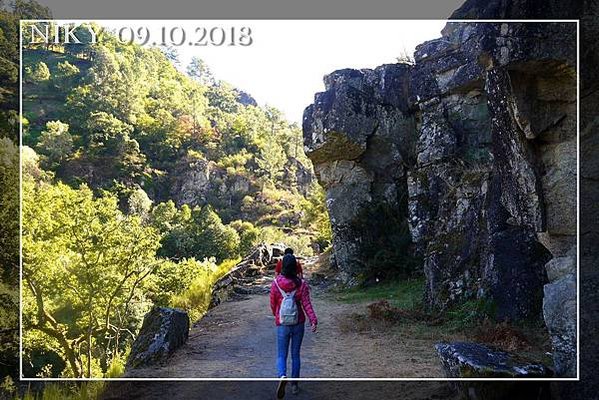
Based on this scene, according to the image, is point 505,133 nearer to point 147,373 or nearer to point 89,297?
point 147,373

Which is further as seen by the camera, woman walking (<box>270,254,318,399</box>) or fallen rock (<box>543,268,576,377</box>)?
woman walking (<box>270,254,318,399</box>)

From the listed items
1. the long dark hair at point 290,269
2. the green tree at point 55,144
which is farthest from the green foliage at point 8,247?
the long dark hair at point 290,269

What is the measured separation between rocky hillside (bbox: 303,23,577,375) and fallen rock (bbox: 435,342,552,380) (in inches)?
10.8

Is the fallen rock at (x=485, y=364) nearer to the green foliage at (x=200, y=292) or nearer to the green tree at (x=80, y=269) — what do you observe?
the green tree at (x=80, y=269)

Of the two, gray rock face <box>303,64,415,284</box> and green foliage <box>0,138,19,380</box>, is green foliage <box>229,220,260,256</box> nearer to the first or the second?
gray rock face <box>303,64,415,284</box>

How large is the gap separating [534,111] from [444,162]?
3.67 meters

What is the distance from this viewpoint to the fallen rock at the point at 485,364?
3289 mm

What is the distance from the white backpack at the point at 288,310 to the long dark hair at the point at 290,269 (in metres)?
0.08

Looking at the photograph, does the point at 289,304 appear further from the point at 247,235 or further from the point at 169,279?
the point at 247,235

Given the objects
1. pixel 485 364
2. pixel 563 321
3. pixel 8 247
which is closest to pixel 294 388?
pixel 485 364

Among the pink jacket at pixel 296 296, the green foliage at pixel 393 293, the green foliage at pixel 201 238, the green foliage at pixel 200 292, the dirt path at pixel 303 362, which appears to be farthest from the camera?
the green foliage at pixel 200 292

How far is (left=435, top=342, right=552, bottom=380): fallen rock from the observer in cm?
329

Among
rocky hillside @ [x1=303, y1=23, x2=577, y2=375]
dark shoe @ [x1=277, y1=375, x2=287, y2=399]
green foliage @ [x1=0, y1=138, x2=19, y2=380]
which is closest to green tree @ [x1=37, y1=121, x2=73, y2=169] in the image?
green foliage @ [x1=0, y1=138, x2=19, y2=380]

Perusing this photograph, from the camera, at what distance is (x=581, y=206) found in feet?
11.5
